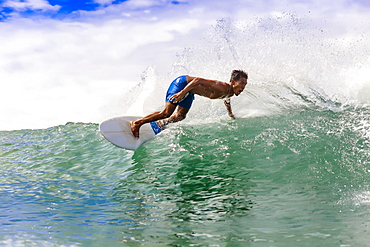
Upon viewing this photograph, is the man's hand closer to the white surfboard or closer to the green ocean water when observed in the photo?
the green ocean water

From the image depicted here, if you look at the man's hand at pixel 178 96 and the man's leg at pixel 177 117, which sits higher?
the man's hand at pixel 178 96

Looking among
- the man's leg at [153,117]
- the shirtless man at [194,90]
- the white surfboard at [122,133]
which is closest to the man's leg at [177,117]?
the shirtless man at [194,90]

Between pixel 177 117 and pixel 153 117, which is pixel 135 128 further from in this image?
pixel 177 117

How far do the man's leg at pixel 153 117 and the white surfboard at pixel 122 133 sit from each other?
11 cm

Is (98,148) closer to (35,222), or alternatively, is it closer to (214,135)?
(214,135)

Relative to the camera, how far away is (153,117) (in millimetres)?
7199

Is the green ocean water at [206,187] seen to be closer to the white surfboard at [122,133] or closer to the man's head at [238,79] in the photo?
the white surfboard at [122,133]

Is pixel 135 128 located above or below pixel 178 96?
below

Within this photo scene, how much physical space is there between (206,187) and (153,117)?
216cm

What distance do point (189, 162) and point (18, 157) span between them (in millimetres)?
4934

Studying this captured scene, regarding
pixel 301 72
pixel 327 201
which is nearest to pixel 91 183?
pixel 327 201

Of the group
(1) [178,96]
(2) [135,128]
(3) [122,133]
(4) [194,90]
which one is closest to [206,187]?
(1) [178,96]

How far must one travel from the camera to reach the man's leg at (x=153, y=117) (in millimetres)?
7105

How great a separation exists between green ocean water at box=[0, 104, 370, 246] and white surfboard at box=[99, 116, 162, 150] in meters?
0.18
